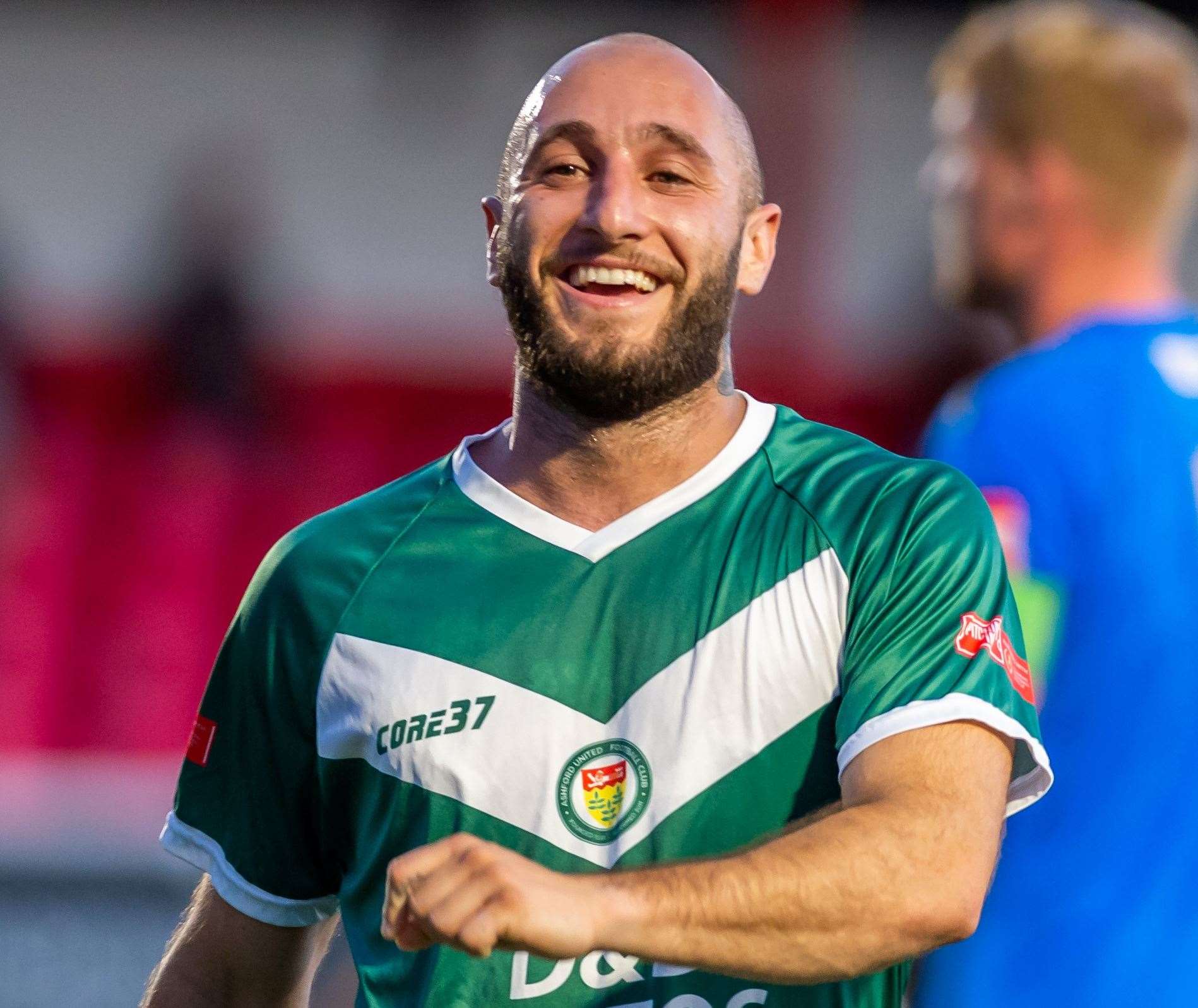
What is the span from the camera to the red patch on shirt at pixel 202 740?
8.41 feet

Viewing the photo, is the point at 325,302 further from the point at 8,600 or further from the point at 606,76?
the point at 606,76

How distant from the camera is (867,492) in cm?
236

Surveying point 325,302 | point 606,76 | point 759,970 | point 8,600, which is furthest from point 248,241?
point 759,970

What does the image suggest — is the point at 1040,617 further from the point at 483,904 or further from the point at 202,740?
the point at 483,904

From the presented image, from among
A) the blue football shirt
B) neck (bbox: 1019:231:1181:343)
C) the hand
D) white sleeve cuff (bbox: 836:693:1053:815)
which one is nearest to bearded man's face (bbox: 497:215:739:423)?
white sleeve cuff (bbox: 836:693:1053:815)

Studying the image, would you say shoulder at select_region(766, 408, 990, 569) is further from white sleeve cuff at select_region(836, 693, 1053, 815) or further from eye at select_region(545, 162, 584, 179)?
eye at select_region(545, 162, 584, 179)

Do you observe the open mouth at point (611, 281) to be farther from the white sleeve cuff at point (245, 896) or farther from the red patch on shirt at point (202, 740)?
the white sleeve cuff at point (245, 896)

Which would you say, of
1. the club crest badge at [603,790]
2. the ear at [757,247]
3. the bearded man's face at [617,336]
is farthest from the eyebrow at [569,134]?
the club crest badge at [603,790]

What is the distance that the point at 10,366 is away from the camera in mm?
11078

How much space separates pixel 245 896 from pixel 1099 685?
4.77 ft

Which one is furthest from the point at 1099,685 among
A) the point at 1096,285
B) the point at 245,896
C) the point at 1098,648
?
the point at 245,896

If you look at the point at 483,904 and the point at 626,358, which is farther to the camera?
the point at 626,358

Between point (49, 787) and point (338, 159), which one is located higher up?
point (338, 159)

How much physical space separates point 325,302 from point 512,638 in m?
10.5
